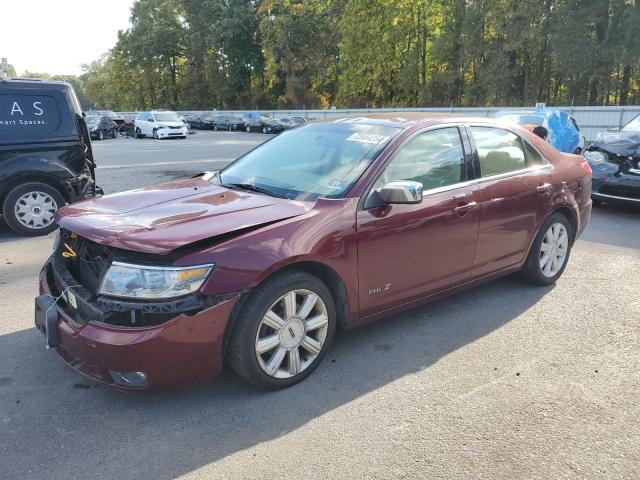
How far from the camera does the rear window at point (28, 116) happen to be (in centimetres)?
697

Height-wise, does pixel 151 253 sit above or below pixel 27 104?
below

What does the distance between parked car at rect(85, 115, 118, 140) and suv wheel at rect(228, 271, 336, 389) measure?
30.9 metres

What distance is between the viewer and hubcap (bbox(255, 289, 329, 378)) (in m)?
3.13

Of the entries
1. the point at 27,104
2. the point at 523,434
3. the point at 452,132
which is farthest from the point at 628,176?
the point at 27,104

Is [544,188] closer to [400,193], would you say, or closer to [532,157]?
[532,157]

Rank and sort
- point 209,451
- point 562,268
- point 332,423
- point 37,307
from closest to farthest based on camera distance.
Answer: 1. point 209,451
2. point 332,423
3. point 37,307
4. point 562,268

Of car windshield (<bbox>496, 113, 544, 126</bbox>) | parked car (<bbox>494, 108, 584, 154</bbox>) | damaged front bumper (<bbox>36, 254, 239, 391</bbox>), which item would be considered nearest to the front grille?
damaged front bumper (<bbox>36, 254, 239, 391</bbox>)

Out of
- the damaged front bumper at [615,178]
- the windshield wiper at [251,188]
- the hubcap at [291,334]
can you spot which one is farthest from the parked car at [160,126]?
the hubcap at [291,334]

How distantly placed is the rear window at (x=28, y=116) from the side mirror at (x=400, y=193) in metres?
5.63

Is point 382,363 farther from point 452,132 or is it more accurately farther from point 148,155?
point 148,155

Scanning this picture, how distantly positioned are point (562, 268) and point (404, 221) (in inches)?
92.6

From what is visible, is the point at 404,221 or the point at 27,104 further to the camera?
the point at 27,104

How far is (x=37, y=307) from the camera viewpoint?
329 cm

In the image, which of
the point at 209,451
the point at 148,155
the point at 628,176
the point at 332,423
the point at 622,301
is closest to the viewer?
the point at 209,451
